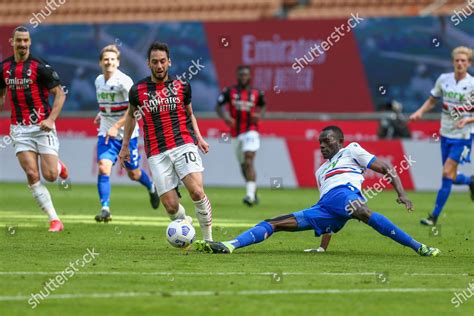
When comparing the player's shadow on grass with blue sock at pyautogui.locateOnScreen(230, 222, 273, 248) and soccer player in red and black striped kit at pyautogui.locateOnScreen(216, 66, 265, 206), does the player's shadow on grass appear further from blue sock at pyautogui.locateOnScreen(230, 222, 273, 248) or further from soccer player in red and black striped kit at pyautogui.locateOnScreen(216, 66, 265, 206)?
soccer player in red and black striped kit at pyautogui.locateOnScreen(216, 66, 265, 206)

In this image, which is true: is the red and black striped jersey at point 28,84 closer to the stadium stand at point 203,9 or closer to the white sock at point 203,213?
the white sock at point 203,213

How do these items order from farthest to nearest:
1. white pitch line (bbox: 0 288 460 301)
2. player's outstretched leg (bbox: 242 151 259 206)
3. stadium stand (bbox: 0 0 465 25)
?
1. stadium stand (bbox: 0 0 465 25)
2. player's outstretched leg (bbox: 242 151 259 206)
3. white pitch line (bbox: 0 288 460 301)

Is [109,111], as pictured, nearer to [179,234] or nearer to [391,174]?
[179,234]

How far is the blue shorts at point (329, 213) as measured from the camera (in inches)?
436

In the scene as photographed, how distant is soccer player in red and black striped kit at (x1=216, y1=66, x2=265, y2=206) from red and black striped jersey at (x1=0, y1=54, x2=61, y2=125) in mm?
7433

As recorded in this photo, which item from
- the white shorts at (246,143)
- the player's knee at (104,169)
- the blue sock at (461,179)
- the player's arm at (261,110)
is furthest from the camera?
the player's arm at (261,110)

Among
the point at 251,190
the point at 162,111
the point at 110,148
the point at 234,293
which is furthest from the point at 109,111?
the point at 234,293

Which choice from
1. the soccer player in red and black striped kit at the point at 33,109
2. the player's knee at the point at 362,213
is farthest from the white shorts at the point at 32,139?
the player's knee at the point at 362,213

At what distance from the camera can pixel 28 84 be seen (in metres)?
13.4

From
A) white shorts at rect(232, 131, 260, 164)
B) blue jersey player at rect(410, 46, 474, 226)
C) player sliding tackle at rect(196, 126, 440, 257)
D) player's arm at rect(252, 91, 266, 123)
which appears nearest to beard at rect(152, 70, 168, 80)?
player sliding tackle at rect(196, 126, 440, 257)

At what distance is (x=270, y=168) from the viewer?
25297mm

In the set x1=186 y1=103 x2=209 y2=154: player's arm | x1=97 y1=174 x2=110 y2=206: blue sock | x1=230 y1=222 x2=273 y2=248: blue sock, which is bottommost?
x1=97 y1=174 x2=110 y2=206: blue sock

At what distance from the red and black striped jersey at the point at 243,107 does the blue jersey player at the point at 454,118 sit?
215 inches

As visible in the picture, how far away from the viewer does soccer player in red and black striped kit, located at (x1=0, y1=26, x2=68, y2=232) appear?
43.9 ft
